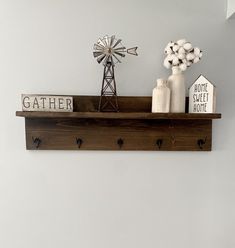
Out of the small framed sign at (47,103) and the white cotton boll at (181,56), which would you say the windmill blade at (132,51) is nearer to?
the white cotton boll at (181,56)

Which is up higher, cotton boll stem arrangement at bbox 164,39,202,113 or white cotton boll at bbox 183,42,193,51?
white cotton boll at bbox 183,42,193,51

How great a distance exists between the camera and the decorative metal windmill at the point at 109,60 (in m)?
1.09

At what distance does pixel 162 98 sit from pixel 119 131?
247 millimetres

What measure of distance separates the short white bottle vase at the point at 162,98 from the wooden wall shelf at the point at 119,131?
8 centimetres

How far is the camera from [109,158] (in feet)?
3.88

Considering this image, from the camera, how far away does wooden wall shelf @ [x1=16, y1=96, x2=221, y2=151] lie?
1.14 metres

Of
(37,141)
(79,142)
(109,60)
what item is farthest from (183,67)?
(37,141)

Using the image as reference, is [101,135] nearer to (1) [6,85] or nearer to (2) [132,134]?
(2) [132,134]

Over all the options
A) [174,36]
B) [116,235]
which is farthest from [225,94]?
[116,235]

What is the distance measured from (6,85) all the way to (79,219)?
0.70 meters

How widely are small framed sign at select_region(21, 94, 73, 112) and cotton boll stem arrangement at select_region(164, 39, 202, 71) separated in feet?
1.55

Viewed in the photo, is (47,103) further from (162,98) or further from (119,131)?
(162,98)

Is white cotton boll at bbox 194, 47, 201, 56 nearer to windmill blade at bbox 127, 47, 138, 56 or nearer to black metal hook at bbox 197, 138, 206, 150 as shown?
windmill blade at bbox 127, 47, 138, 56

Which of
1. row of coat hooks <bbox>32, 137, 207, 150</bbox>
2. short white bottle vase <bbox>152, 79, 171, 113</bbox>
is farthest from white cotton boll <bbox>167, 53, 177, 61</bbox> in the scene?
row of coat hooks <bbox>32, 137, 207, 150</bbox>
